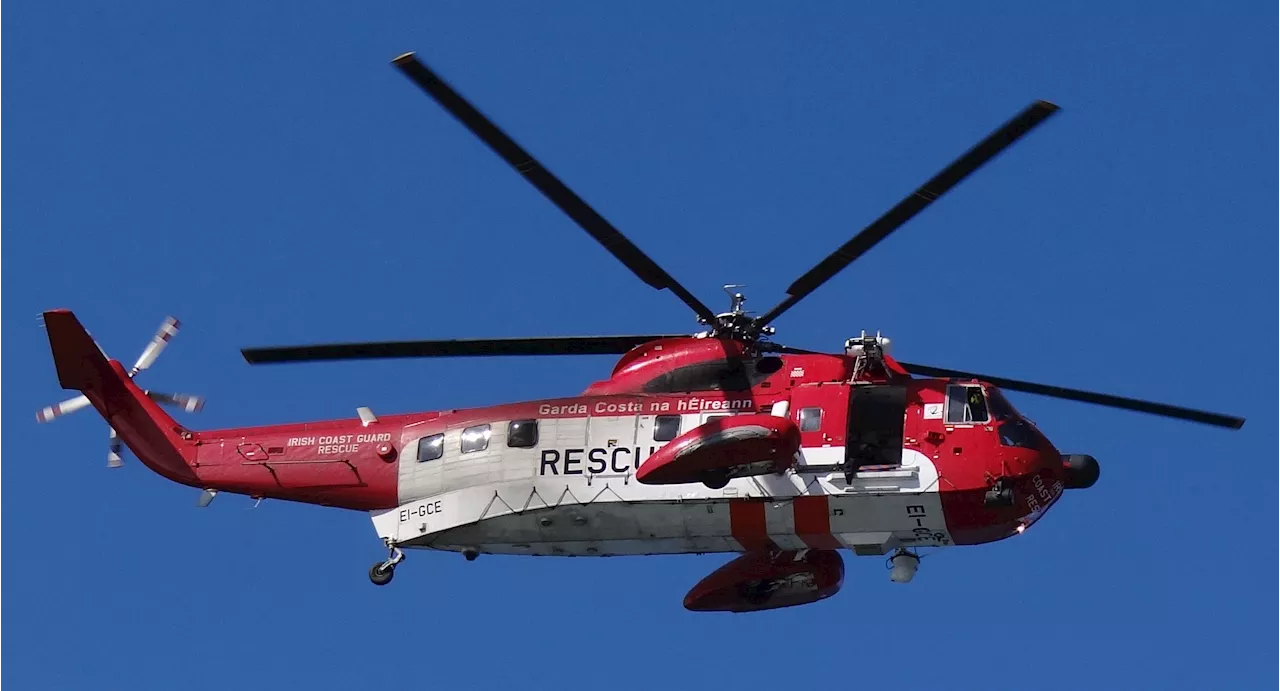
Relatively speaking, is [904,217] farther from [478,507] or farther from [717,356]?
[478,507]

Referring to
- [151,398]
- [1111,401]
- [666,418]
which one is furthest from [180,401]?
[1111,401]

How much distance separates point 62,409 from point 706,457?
11.2m

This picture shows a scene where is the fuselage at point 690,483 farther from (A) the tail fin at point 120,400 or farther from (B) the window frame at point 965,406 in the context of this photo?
(A) the tail fin at point 120,400

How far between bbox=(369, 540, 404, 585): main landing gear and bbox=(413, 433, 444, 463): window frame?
129 centimetres

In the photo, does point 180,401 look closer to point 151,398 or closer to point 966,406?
point 151,398

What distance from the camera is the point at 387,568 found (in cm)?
2891

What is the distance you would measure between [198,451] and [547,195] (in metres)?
A: 8.75

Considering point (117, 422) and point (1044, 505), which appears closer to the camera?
point (1044, 505)

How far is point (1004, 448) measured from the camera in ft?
86.5

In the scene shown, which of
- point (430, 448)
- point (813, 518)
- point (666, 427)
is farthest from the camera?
point (430, 448)

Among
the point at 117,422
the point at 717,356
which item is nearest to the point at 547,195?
the point at 717,356

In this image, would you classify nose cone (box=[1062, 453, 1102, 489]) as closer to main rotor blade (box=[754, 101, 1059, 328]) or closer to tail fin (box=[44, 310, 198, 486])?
main rotor blade (box=[754, 101, 1059, 328])

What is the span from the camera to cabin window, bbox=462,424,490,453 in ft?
93.8

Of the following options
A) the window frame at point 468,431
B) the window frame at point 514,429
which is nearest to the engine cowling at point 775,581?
the window frame at point 514,429
